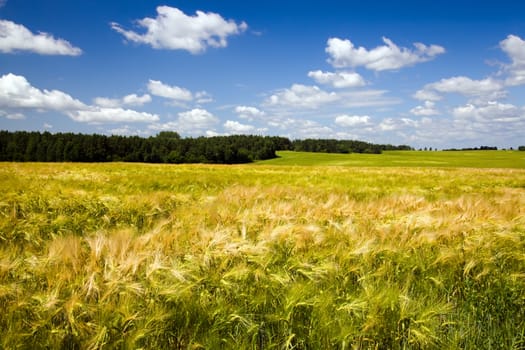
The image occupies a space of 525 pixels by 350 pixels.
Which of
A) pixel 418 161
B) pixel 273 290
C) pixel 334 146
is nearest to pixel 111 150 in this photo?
pixel 418 161

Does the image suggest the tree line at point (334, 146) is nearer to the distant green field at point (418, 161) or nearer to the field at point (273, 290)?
the distant green field at point (418, 161)

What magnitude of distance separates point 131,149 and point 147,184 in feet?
302

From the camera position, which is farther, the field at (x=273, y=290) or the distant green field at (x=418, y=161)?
the distant green field at (x=418, y=161)

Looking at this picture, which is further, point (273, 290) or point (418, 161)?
point (418, 161)

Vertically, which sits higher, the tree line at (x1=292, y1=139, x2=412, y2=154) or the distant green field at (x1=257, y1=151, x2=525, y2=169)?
the tree line at (x1=292, y1=139, x2=412, y2=154)

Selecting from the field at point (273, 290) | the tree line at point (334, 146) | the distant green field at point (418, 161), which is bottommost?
the field at point (273, 290)

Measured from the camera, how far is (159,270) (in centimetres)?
212

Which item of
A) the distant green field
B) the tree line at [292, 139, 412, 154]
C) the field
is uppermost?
the tree line at [292, 139, 412, 154]

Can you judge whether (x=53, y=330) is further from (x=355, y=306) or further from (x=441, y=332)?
(x=441, y=332)

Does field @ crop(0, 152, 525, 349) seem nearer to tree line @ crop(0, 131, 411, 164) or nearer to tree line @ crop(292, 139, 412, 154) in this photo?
tree line @ crop(0, 131, 411, 164)

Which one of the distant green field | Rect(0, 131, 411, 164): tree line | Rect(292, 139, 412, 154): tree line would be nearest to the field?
the distant green field

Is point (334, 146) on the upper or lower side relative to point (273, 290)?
upper

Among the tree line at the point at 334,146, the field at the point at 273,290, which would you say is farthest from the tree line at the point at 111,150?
the field at the point at 273,290

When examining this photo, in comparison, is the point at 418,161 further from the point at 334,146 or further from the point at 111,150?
the point at 111,150
